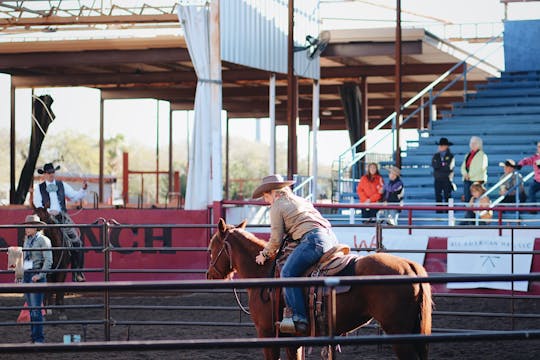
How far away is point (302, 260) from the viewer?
8789 millimetres

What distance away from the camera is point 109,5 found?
20641 millimetres

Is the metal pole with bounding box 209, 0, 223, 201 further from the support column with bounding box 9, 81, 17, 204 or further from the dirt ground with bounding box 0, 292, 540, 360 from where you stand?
the support column with bounding box 9, 81, 17, 204

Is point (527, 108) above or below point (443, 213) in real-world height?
above

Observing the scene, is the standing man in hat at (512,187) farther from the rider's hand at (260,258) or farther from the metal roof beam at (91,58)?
the rider's hand at (260,258)

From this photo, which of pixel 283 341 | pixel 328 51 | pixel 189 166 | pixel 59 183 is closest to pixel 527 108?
pixel 328 51

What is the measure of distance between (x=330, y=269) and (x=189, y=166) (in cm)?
1104

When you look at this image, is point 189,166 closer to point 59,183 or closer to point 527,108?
point 59,183

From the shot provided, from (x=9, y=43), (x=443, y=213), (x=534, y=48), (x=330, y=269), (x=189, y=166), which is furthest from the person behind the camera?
(x=534, y=48)

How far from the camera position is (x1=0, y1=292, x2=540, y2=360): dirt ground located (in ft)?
37.4

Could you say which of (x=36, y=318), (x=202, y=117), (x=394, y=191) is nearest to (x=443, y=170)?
(x=394, y=191)

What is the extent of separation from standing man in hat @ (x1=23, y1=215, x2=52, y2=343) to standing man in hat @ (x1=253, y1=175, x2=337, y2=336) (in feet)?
12.8

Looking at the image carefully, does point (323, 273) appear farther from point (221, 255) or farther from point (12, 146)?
point (12, 146)

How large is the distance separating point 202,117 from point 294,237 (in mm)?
10651

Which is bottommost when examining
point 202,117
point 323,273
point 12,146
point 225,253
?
point 323,273
